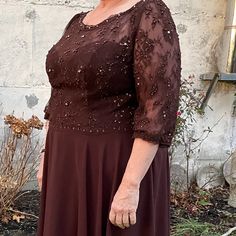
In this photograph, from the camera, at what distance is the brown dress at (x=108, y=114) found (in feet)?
5.09

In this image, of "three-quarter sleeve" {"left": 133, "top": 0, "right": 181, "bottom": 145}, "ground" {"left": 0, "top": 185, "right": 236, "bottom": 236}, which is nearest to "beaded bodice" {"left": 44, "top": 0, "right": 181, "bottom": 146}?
"three-quarter sleeve" {"left": 133, "top": 0, "right": 181, "bottom": 145}

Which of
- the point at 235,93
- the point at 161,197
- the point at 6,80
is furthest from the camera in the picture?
the point at 235,93

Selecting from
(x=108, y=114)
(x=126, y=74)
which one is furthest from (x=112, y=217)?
(x=126, y=74)

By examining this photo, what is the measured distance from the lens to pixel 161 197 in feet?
5.93

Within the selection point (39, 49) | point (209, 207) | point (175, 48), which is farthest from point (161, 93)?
point (209, 207)

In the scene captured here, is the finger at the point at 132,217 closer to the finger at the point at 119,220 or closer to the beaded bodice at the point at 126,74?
the finger at the point at 119,220

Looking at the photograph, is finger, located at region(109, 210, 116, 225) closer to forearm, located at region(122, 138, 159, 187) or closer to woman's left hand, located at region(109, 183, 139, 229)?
woman's left hand, located at region(109, 183, 139, 229)

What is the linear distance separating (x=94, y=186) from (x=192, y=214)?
226cm

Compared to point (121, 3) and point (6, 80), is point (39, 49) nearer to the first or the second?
point (6, 80)

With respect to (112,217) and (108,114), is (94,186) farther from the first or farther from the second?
(108,114)

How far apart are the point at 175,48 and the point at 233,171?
111 inches

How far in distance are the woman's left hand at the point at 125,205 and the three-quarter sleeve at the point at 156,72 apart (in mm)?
184

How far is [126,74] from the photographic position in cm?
161

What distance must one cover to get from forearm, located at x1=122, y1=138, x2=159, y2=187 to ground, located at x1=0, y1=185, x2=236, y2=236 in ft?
5.93
